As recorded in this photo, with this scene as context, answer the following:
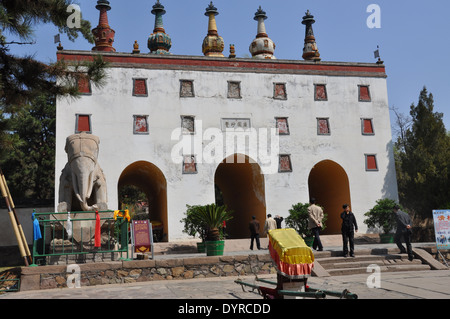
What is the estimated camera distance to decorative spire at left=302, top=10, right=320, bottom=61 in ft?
92.6

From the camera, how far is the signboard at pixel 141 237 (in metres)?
11.1

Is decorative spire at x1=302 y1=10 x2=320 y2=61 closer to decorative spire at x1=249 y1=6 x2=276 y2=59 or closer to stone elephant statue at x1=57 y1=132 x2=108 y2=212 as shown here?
decorative spire at x1=249 y1=6 x2=276 y2=59

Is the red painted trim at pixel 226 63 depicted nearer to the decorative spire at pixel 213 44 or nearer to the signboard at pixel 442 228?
the decorative spire at pixel 213 44

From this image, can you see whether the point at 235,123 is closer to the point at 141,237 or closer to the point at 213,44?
the point at 213,44

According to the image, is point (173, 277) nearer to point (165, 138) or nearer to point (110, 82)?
point (165, 138)

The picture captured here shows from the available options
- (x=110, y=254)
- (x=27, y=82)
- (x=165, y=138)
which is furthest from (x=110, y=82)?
(x=110, y=254)

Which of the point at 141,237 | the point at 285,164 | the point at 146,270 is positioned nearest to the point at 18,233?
the point at 141,237

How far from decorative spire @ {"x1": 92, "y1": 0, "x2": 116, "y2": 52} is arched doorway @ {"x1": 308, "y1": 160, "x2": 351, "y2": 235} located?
13.8 meters

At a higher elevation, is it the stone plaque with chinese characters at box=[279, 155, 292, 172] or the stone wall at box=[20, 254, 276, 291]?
the stone plaque with chinese characters at box=[279, 155, 292, 172]

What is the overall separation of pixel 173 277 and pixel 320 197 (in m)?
16.9

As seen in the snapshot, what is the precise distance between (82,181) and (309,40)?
21.7m

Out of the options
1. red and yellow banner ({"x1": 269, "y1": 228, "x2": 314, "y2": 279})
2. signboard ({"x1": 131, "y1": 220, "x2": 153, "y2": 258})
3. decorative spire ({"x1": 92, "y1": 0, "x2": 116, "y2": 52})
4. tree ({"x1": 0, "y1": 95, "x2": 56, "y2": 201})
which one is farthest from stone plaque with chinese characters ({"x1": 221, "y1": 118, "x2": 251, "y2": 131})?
red and yellow banner ({"x1": 269, "y1": 228, "x2": 314, "y2": 279})

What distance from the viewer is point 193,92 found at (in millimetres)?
22000

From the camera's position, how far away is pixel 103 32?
26.3m
